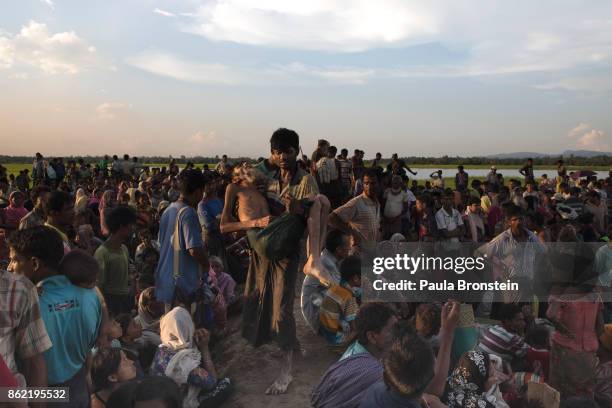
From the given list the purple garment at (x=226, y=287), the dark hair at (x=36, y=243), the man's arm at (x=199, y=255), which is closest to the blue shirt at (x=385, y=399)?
the dark hair at (x=36, y=243)

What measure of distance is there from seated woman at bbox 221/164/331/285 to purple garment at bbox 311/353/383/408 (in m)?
0.88

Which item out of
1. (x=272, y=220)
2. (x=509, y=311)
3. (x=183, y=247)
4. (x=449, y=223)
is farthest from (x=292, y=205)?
(x=449, y=223)

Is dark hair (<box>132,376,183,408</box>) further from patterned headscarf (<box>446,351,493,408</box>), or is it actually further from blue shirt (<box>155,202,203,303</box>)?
patterned headscarf (<box>446,351,493,408</box>)

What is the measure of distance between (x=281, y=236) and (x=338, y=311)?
3.51ft

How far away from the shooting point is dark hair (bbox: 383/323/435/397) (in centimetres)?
243

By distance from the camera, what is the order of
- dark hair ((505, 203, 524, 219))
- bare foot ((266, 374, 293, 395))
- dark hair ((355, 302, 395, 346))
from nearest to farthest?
1. dark hair ((355, 302, 395, 346))
2. bare foot ((266, 374, 293, 395))
3. dark hair ((505, 203, 524, 219))

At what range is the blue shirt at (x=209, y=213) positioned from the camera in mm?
6496

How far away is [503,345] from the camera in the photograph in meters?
4.01

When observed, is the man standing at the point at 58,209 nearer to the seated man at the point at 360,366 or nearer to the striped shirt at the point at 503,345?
the seated man at the point at 360,366

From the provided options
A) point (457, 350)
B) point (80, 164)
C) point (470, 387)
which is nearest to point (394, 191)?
point (457, 350)

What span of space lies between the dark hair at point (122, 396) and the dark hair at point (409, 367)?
1.67 m

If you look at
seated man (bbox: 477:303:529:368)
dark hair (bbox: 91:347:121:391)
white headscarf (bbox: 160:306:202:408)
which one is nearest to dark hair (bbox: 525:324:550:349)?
seated man (bbox: 477:303:529:368)

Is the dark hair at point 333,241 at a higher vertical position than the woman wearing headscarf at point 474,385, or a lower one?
higher

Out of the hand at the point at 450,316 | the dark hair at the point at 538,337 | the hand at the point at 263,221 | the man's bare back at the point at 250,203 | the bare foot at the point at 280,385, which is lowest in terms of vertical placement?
the bare foot at the point at 280,385
